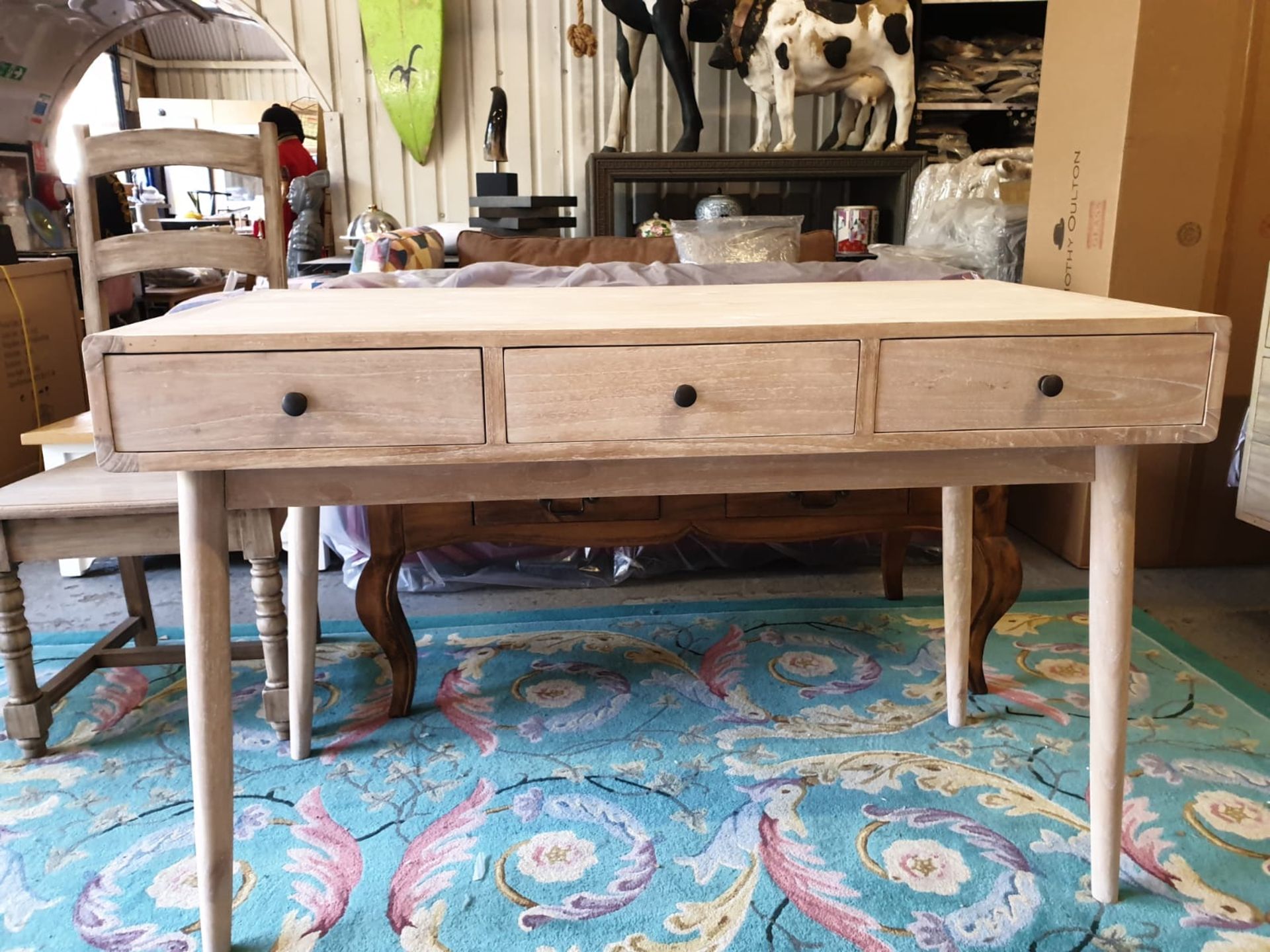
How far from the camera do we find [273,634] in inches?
57.5

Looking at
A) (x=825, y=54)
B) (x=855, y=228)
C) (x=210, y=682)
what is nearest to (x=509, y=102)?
(x=825, y=54)

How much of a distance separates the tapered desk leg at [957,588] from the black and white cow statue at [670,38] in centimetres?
249

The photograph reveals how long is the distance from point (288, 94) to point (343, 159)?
5.54m

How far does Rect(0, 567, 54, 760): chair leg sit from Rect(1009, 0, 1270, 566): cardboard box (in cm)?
220

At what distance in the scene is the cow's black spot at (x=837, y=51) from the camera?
3.27m

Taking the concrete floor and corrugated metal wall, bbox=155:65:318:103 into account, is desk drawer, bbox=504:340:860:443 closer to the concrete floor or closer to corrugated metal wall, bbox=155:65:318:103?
the concrete floor

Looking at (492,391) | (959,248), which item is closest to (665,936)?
(492,391)

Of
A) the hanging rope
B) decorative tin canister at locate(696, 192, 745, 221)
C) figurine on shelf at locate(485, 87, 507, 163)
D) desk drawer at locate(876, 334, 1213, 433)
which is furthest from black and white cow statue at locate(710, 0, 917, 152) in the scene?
desk drawer at locate(876, 334, 1213, 433)

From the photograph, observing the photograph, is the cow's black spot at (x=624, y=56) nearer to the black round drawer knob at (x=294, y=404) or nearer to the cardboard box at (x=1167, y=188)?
the cardboard box at (x=1167, y=188)

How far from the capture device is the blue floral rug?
3.55 feet

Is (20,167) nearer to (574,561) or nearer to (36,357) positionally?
(36,357)

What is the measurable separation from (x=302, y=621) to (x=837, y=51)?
2.87m

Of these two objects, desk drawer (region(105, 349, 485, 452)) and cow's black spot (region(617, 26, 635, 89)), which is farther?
cow's black spot (region(617, 26, 635, 89))

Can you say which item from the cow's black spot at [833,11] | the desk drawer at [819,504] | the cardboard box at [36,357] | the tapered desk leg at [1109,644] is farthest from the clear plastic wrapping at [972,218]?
the cardboard box at [36,357]
